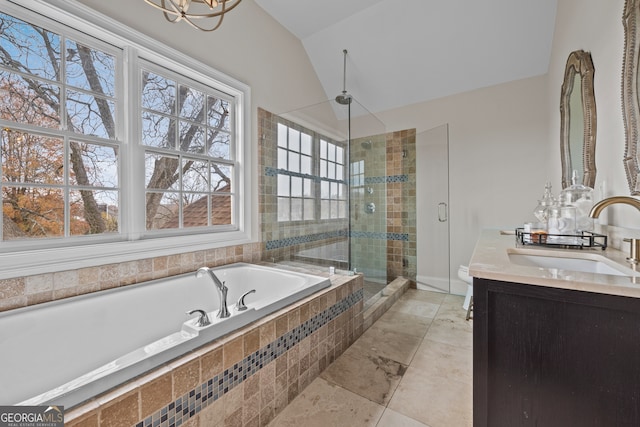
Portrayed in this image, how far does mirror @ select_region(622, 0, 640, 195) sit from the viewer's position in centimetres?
110

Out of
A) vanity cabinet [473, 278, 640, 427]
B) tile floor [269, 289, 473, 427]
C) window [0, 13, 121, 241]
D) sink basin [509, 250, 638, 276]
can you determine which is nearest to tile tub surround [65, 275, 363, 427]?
tile floor [269, 289, 473, 427]

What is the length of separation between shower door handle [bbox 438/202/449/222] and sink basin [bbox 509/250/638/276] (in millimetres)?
1983

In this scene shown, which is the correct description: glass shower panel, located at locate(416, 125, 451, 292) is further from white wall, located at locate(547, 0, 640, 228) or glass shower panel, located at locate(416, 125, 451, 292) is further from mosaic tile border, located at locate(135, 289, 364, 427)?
mosaic tile border, located at locate(135, 289, 364, 427)

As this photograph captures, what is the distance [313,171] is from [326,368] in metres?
2.03

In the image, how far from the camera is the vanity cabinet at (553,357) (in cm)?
74

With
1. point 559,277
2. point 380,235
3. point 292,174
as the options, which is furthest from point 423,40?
point 559,277

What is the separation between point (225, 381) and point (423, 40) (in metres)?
3.38

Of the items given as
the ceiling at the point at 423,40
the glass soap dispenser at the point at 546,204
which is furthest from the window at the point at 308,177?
the glass soap dispenser at the point at 546,204

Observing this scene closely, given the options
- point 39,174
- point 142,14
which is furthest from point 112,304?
point 142,14

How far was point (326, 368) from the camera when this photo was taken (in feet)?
5.74

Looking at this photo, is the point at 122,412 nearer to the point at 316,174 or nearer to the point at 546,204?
the point at 546,204

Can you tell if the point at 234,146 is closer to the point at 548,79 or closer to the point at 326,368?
the point at 326,368

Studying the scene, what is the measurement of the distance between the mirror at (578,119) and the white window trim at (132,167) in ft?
8.18

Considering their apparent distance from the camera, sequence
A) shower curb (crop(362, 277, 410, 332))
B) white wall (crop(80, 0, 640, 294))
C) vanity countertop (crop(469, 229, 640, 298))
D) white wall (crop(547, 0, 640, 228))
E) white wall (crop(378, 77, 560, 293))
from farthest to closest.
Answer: white wall (crop(378, 77, 560, 293)) → shower curb (crop(362, 277, 410, 332)) → white wall (crop(80, 0, 640, 294)) → white wall (crop(547, 0, 640, 228)) → vanity countertop (crop(469, 229, 640, 298))
